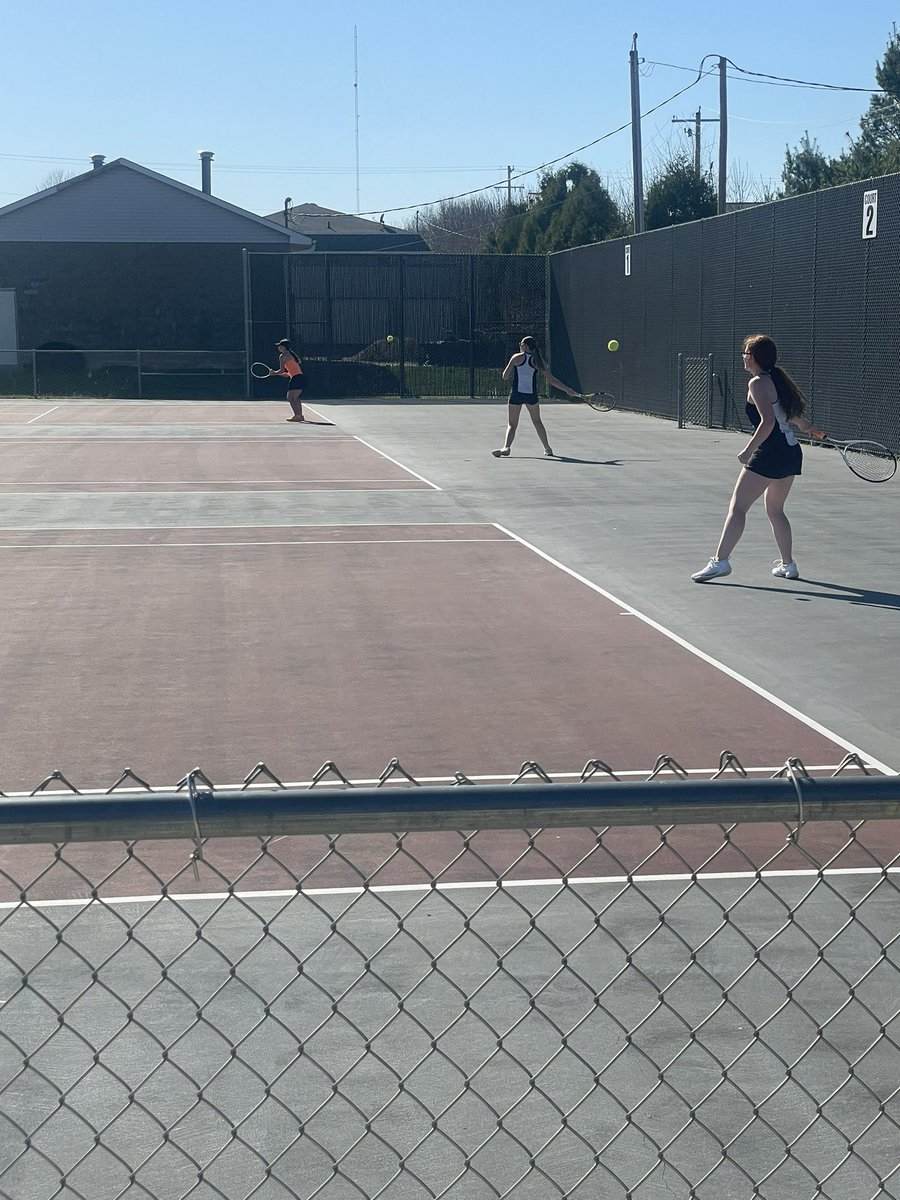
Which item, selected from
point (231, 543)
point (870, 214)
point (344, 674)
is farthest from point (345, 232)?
point (344, 674)

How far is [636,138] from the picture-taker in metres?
40.8

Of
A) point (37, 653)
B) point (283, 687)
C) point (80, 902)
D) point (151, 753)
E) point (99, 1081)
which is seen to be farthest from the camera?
point (37, 653)

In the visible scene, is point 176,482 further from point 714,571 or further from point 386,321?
point 386,321

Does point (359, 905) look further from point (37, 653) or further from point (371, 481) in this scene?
point (371, 481)

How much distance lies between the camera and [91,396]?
4297cm

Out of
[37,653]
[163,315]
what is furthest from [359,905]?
[163,315]

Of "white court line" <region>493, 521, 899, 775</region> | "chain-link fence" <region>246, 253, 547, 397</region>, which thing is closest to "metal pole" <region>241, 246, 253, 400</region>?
"chain-link fence" <region>246, 253, 547, 397</region>

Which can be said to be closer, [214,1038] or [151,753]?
[214,1038]

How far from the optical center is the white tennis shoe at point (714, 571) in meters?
12.6

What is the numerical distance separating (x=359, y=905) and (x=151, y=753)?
2308 mm

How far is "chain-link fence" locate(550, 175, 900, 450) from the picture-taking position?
23.7 m

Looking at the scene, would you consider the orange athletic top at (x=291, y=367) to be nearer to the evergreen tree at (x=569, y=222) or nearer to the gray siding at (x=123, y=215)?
the gray siding at (x=123, y=215)

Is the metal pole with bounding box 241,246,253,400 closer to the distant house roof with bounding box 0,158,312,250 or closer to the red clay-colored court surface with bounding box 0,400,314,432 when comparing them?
the red clay-colored court surface with bounding box 0,400,314,432

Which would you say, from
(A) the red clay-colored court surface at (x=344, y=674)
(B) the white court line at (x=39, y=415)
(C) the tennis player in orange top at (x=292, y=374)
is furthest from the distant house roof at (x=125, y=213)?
(A) the red clay-colored court surface at (x=344, y=674)
